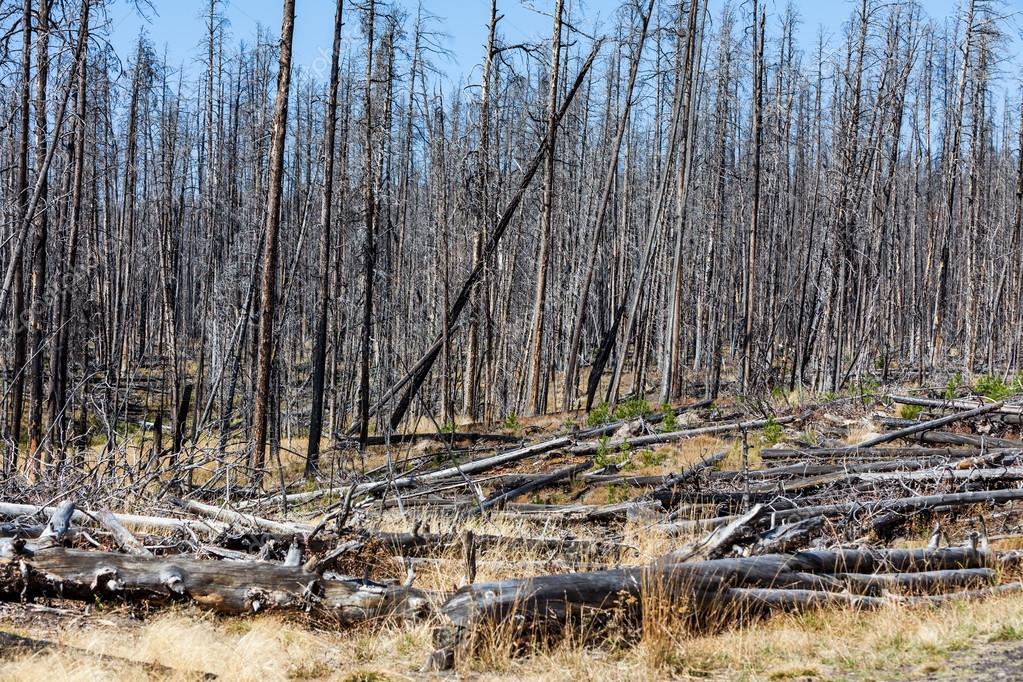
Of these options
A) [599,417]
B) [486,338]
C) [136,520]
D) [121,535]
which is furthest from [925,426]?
[486,338]

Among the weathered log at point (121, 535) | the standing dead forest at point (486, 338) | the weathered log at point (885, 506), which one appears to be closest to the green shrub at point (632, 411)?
the standing dead forest at point (486, 338)

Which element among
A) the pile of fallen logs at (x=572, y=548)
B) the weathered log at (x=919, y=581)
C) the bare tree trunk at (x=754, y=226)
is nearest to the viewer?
the pile of fallen logs at (x=572, y=548)

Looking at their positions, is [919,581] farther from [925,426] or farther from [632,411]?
[632,411]

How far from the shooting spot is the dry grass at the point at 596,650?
167 inches

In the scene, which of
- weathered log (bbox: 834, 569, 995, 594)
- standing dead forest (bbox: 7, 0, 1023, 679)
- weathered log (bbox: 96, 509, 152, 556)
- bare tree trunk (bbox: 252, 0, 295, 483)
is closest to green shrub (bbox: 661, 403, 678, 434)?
standing dead forest (bbox: 7, 0, 1023, 679)

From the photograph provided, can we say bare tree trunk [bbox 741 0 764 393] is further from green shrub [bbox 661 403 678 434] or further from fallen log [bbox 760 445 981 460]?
fallen log [bbox 760 445 981 460]

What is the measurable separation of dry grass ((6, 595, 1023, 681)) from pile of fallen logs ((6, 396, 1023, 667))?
0.14 metres

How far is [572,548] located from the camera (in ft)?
20.5

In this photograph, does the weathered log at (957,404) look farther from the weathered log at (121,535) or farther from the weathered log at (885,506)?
the weathered log at (121,535)

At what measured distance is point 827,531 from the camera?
6680 mm

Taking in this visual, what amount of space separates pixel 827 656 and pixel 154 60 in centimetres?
2783

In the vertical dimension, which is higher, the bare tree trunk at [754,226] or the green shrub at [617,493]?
the bare tree trunk at [754,226]

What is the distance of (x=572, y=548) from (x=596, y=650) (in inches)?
66.0

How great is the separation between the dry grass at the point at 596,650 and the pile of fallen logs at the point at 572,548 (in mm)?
141
